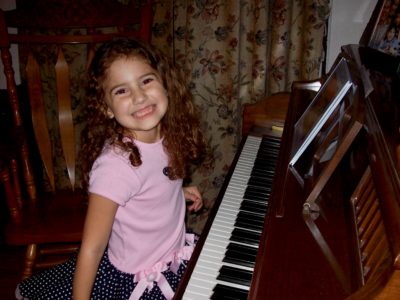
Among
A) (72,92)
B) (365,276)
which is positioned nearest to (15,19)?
(72,92)

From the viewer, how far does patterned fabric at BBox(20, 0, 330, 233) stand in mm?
1775

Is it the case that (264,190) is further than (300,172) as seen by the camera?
Yes

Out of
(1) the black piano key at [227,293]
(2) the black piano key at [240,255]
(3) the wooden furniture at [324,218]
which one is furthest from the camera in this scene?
(2) the black piano key at [240,255]

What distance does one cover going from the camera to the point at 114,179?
0.93 meters

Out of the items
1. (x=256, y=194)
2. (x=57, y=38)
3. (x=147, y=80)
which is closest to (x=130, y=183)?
(x=147, y=80)

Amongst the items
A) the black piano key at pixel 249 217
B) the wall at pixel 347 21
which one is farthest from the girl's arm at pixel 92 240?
the wall at pixel 347 21

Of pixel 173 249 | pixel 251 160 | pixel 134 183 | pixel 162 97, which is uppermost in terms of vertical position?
pixel 162 97

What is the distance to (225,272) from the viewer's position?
33.4 inches

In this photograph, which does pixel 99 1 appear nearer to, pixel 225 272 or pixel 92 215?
pixel 92 215

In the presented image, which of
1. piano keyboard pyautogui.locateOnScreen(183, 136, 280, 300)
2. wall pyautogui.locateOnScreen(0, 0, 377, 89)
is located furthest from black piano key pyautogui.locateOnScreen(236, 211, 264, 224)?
wall pyautogui.locateOnScreen(0, 0, 377, 89)

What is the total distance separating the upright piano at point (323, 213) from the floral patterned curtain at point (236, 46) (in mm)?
536

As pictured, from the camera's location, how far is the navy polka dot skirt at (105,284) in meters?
1.05

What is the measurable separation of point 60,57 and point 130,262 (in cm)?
91

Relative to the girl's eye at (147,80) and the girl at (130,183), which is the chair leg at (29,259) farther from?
the girl's eye at (147,80)
